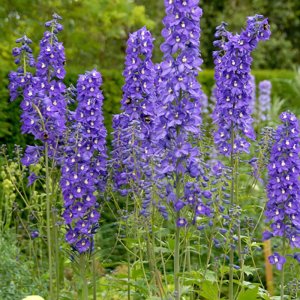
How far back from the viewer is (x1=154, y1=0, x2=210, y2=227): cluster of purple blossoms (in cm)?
399

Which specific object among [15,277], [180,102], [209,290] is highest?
[180,102]

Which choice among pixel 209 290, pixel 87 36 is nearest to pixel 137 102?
pixel 209 290

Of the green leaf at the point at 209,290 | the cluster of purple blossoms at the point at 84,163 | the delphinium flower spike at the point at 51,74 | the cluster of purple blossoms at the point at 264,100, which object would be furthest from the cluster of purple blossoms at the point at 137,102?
the cluster of purple blossoms at the point at 264,100

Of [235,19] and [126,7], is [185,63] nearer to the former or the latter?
[126,7]

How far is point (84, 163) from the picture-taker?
4574mm

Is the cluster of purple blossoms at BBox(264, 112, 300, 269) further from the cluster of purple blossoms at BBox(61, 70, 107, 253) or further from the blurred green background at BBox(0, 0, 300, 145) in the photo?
the blurred green background at BBox(0, 0, 300, 145)

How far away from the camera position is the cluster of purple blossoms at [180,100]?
3994 mm

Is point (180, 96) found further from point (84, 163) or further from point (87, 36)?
point (87, 36)

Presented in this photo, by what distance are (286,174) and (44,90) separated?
1.62m

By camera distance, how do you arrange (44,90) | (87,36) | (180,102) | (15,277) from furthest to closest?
(87,36) → (15,277) → (44,90) → (180,102)

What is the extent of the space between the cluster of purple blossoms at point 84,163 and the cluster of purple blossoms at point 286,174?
1053 millimetres

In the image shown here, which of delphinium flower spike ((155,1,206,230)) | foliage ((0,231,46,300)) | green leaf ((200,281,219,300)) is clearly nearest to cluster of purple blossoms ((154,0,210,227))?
delphinium flower spike ((155,1,206,230))

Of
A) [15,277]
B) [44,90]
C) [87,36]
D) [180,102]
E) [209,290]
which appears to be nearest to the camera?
[180,102]

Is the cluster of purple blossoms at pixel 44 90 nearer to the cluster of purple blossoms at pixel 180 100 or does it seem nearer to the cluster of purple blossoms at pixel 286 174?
the cluster of purple blossoms at pixel 180 100
